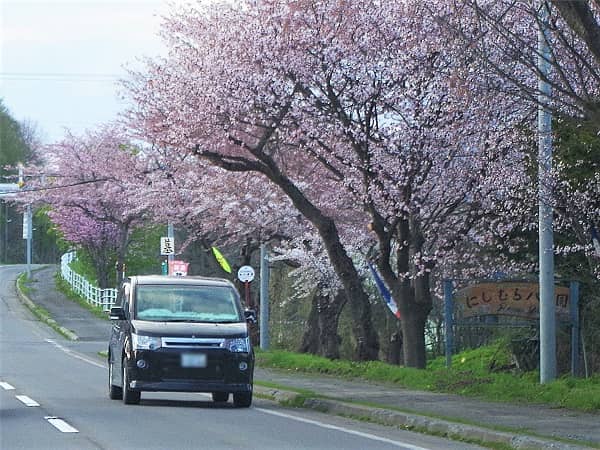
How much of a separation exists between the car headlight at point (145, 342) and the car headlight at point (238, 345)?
36.6 inches

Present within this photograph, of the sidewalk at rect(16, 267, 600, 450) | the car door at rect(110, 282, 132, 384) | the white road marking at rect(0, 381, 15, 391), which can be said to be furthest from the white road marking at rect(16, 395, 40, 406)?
the sidewalk at rect(16, 267, 600, 450)

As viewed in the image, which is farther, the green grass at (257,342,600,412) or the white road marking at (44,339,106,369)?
the white road marking at (44,339,106,369)

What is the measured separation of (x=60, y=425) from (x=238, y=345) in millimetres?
3232

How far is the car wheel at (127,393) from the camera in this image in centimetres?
1538

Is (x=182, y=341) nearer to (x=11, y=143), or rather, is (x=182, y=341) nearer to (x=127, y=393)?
(x=127, y=393)

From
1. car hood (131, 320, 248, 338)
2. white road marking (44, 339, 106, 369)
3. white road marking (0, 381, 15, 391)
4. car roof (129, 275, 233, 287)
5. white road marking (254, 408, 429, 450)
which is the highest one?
car roof (129, 275, 233, 287)

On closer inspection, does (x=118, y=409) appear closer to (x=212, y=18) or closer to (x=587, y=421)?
(x=587, y=421)

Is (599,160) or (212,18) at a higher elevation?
(212,18)

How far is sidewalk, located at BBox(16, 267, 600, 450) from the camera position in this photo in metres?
11.6

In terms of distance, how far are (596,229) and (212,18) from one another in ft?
31.7

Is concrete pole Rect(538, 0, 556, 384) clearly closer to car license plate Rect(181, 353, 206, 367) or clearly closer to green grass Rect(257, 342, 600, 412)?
green grass Rect(257, 342, 600, 412)

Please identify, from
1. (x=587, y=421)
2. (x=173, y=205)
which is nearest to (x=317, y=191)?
(x=173, y=205)

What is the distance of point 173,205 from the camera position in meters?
32.1

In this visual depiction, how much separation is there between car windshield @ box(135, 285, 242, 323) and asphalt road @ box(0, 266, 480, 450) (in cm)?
127
